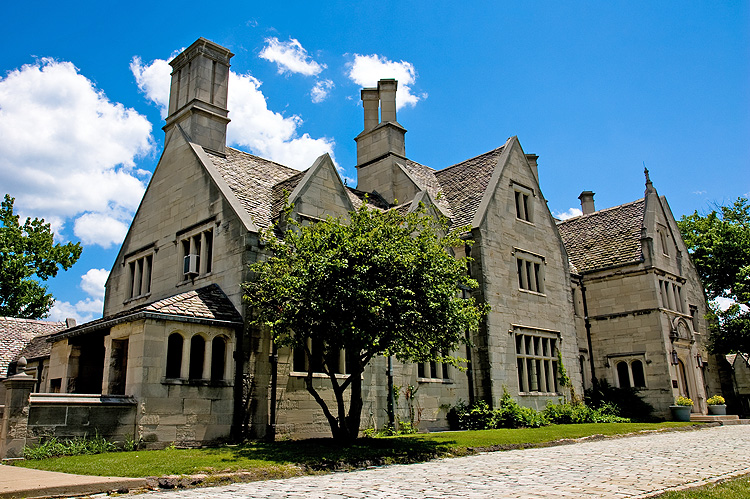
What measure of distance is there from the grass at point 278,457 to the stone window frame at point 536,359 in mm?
9013

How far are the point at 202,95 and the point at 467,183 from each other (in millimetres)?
14929

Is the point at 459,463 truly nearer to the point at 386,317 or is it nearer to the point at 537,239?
the point at 386,317

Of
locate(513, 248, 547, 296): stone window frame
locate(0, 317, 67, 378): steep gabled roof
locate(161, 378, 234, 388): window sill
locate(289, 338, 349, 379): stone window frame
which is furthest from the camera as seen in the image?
locate(0, 317, 67, 378): steep gabled roof

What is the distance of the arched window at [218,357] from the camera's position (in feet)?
63.8

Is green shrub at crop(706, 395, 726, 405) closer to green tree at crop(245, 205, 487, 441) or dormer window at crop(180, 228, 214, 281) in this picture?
green tree at crop(245, 205, 487, 441)

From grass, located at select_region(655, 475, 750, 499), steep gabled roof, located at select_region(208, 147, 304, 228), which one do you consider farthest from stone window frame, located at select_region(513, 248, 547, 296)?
grass, located at select_region(655, 475, 750, 499)

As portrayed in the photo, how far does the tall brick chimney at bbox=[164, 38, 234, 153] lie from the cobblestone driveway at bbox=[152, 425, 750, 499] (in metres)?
17.8

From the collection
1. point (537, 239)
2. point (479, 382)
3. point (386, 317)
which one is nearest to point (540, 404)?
point (479, 382)

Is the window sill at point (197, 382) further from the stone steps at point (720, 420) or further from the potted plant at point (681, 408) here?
the potted plant at point (681, 408)

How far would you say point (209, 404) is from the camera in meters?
18.7

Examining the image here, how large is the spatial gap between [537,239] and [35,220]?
35.5 m

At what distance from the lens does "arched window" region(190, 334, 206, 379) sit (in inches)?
768

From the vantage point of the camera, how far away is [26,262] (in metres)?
42.2

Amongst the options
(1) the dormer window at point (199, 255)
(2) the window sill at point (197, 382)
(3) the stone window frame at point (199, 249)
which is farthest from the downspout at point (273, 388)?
(1) the dormer window at point (199, 255)
